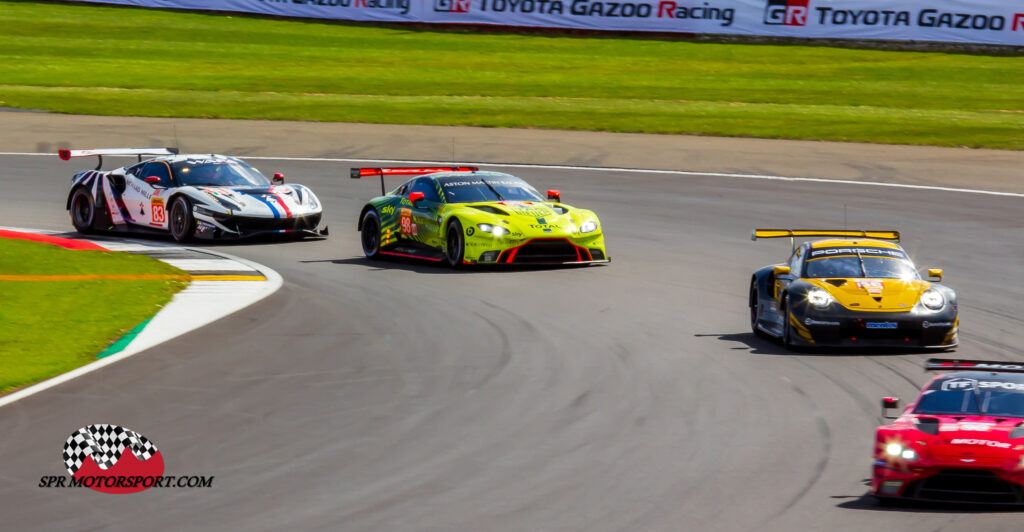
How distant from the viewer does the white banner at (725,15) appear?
153ft

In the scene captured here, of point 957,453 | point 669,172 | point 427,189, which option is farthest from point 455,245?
point 957,453

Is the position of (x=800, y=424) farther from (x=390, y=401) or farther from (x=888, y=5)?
(x=888, y=5)

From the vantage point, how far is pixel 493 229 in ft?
65.5

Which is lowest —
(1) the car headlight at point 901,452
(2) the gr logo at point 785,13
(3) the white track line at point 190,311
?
(3) the white track line at point 190,311

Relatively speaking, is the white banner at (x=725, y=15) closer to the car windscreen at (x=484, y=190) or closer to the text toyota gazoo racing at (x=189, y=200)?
the text toyota gazoo racing at (x=189, y=200)

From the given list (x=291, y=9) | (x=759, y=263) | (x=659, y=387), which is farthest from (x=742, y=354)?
(x=291, y=9)

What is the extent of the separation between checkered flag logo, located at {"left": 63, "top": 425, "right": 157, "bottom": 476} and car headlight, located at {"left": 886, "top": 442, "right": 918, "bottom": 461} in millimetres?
5005

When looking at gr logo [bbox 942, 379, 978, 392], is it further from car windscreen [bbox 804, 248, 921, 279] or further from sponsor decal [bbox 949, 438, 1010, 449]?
car windscreen [bbox 804, 248, 921, 279]

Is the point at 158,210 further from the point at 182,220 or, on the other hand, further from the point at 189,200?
the point at 189,200

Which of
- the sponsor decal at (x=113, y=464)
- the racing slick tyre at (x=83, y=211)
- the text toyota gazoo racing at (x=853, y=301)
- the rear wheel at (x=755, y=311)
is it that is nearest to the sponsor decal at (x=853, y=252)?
the text toyota gazoo racing at (x=853, y=301)

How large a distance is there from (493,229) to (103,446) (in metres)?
10.2

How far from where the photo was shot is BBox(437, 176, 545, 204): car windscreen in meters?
20.8

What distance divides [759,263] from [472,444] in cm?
1097

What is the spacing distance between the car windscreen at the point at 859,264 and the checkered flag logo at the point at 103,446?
769cm
